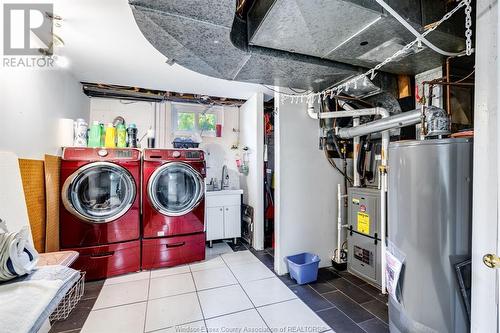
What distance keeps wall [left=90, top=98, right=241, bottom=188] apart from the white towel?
3.01 m

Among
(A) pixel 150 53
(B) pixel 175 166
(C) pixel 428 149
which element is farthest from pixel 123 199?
(C) pixel 428 149

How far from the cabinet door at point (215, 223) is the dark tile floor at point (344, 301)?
1340 mm

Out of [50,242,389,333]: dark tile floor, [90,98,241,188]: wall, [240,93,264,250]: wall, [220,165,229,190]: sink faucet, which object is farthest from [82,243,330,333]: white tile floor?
[90,98,241,188]: wall

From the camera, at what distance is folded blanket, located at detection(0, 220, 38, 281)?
3.61 feet

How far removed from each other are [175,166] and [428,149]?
261cm

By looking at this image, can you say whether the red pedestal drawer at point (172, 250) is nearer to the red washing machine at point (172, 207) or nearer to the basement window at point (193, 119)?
A: the red washing machine at point (172, 207)

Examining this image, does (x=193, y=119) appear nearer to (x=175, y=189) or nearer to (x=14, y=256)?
(x=175, y=189)

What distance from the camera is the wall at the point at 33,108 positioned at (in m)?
1.78

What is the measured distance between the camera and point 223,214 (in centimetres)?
382

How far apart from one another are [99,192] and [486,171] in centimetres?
343

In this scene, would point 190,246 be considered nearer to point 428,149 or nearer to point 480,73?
point 428,149

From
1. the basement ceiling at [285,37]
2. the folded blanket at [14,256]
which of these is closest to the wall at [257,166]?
the basement ceiling at [285,37]

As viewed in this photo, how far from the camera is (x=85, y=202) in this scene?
2.80 m

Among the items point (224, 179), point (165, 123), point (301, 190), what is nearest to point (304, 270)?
point (301, 190)
